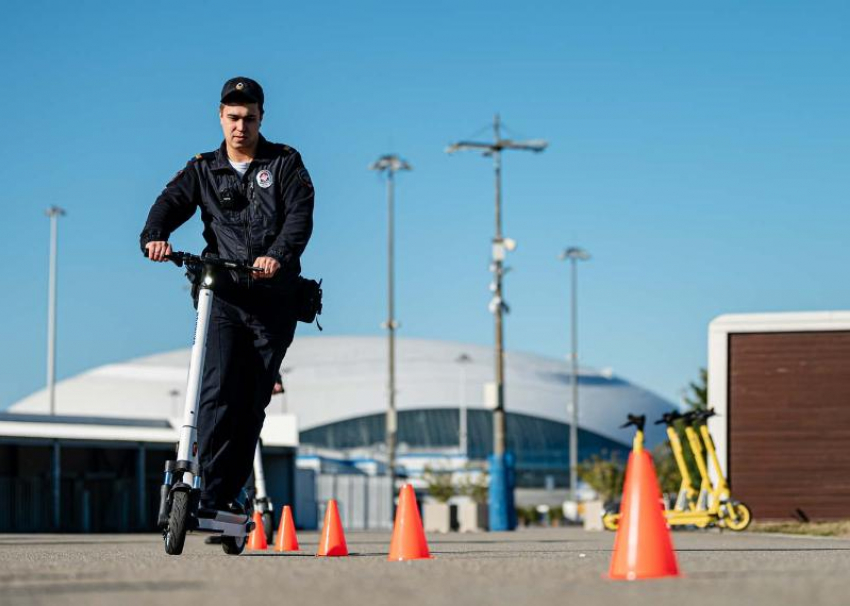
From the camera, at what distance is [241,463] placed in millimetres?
8875

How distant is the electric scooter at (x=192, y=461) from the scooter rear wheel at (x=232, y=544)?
0.37 metres

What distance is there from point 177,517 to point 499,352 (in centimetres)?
3027

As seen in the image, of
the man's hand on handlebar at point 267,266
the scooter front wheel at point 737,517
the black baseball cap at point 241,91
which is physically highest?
the black baseball cap at point 241,91

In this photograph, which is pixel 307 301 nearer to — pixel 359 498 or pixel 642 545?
pixel 642 545

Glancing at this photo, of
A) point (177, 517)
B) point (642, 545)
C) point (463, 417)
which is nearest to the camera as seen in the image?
point (642, 545)

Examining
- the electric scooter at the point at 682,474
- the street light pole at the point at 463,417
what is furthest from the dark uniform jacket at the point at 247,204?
the street light pole at the point at 463,417

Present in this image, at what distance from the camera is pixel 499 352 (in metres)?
38.3

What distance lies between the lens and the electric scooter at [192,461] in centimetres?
823

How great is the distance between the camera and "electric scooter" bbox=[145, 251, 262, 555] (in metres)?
8.23

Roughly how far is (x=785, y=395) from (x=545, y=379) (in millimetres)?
110935

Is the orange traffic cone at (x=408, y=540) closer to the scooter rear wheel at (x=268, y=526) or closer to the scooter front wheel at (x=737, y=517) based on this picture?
the scooter rear wheel at (x=268, y=526)

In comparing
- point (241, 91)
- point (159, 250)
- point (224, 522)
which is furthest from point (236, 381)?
point (241, 91)

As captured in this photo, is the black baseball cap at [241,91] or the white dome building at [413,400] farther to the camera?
the white dome building at [413,400]

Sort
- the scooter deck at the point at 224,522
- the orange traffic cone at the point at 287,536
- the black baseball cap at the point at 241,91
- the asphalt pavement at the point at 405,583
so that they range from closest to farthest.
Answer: the asphalt pavement at the point at 405,583 → the scooter deck at the point at 224,522 → the black baseball cap at the point at 241,91 → the orange traffic cone at the point at 287,536
